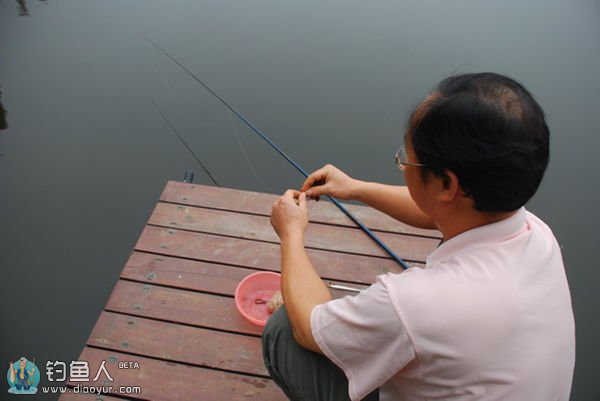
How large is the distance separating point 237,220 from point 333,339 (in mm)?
1252

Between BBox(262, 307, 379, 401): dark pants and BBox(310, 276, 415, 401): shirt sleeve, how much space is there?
218 millimetres

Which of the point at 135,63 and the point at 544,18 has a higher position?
the point at 544,18

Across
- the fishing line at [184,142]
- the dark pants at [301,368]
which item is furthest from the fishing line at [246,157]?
the dark pants at [301,368]

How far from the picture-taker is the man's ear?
0.78 meters

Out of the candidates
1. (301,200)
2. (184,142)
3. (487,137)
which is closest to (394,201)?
(301,200)

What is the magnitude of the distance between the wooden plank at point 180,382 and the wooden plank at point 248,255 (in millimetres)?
486

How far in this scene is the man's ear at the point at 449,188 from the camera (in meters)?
0.78

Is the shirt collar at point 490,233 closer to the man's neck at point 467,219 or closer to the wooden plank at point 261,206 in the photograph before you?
the man's neck at point 467,219

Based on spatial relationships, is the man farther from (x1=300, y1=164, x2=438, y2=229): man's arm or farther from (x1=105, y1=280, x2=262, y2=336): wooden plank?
(x1=105, y1=280, x2=262, y2=336): wooden plank

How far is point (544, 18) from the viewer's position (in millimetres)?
4094

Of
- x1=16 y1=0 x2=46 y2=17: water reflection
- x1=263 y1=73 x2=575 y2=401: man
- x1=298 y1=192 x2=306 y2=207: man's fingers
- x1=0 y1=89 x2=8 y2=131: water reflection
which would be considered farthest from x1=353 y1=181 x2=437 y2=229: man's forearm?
x1=16 y1=0 x2=46 y2=17: water reflection

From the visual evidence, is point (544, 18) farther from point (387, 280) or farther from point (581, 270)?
point (387, 280)

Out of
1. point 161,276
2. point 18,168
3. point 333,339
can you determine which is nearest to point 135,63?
point 18,168

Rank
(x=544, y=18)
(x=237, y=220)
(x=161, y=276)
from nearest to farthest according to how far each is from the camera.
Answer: (x=161, y=276), (x=237, y=220), (x=544, y=18)
